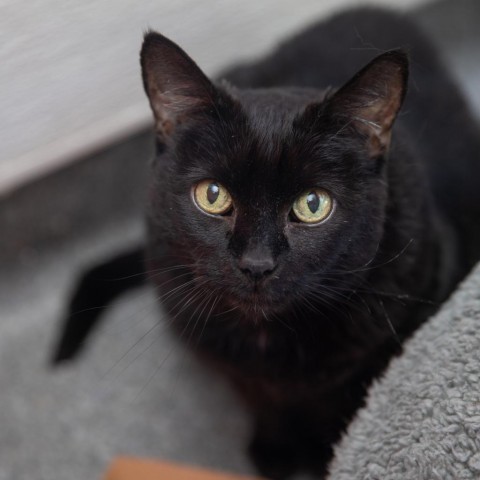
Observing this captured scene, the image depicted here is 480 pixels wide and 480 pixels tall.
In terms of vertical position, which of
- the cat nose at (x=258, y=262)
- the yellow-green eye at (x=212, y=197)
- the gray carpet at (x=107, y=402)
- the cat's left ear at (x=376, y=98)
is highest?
the cat's left ear at (x=376, y=98)

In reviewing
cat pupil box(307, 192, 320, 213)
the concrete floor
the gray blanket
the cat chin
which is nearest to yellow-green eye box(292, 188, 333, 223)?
cat pupil box(307, 192, 320, 213)

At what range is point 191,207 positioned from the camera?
813mm

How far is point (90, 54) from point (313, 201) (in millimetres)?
535

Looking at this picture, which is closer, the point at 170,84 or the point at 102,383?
the point at 170,84

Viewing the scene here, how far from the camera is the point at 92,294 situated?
1302mm

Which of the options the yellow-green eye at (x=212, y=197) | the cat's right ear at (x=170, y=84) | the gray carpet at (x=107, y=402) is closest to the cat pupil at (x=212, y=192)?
the yellow-green eye at (x=212, y=197)

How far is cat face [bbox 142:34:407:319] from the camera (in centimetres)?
77

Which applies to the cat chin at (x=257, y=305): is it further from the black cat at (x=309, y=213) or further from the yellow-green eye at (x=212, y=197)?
the yellow-green eye at (x=212, y=197)

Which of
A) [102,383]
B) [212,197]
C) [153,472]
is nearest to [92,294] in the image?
[102,383]

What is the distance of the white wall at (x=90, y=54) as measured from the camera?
1.02m

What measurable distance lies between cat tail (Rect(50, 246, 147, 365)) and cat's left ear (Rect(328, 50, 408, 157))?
0.60m

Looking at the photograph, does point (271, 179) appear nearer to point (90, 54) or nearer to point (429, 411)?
point (429, 411)

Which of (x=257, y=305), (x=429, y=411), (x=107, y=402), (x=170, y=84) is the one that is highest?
(x=170, y=84)

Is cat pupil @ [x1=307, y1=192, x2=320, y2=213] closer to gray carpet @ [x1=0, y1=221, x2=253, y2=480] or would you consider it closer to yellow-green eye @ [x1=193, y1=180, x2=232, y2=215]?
yellow-green eye @ [x1=193, y1=180, x2=232, y2=215]
